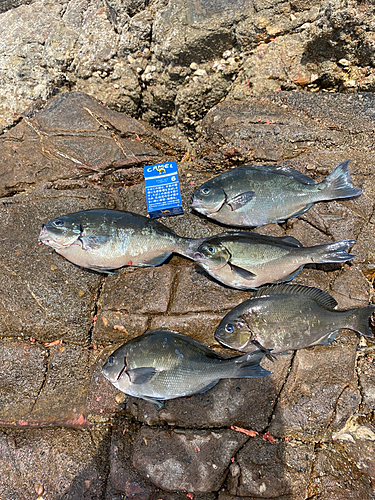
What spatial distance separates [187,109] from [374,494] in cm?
636

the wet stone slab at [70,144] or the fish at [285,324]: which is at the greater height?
the wet stone slab at [70,144]

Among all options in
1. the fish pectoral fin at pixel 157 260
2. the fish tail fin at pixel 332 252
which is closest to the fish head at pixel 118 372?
the fish pectoral fin at pixel 157 260

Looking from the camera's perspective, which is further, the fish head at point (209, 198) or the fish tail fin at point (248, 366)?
the fish head at point (209, 198)

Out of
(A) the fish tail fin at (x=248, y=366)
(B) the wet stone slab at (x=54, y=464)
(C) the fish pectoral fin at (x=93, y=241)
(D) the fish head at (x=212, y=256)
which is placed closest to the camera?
(A) the fish tail fin at (x=248, y=366)

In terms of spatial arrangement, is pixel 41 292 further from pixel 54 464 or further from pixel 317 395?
pixel 317 395

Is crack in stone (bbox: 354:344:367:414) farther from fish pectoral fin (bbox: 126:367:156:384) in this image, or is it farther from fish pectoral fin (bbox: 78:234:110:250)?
fish pectoral fin (bbox: 78:234:110:250)

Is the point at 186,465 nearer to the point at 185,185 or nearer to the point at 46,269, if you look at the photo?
the point at 46,269

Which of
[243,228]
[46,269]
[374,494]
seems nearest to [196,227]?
[243,228]

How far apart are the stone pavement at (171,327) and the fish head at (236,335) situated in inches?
9.8

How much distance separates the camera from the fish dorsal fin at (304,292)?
369 cm

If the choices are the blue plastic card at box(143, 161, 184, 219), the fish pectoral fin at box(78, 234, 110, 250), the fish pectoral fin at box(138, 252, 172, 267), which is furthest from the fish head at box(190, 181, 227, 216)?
the fish pectoral fin at box(78, 234, 110, 250)

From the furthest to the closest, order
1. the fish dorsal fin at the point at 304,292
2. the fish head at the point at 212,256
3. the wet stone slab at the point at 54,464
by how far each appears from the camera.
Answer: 1. the fish head at the point at 212,256
2. the fish dorsal fin at the point at 304,292
3. the wet stone slab at the point at 54,464

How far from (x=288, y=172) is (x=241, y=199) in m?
0.82

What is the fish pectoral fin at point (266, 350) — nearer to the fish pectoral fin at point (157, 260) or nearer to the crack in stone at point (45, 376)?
the fish pectoral fin at point (157, 260)
